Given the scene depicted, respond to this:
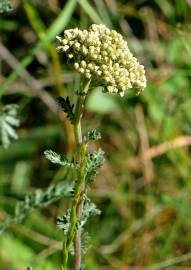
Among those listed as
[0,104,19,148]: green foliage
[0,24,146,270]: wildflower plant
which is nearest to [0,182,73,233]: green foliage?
[0,104,19,148]: green foliage

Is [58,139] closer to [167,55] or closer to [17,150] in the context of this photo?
[17,150]

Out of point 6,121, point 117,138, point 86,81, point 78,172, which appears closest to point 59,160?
point 78,172

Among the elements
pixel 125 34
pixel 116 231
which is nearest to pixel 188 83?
pixel 125 34

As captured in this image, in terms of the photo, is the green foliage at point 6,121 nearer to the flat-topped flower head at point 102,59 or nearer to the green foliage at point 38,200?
the green foliage at point 38,200

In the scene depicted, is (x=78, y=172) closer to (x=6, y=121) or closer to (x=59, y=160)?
(x=59, y=160)

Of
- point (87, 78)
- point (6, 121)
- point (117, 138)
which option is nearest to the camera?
point (87, 78)

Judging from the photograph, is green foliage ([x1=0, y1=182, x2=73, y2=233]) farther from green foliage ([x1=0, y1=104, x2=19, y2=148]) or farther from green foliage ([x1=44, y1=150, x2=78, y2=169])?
green foliage ([x1=44, y1=150, x2=78, y2=169])

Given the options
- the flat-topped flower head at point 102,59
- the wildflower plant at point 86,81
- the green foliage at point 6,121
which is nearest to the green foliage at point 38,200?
the green foliage at point 6,121
